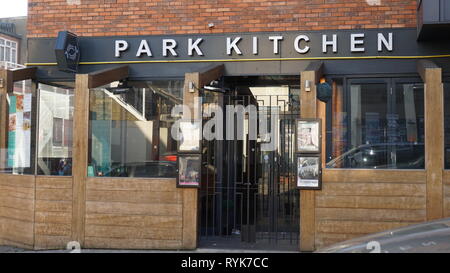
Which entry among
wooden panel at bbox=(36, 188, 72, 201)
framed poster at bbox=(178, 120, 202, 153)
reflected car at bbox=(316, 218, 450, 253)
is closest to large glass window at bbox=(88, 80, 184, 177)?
framed poster at bbox=(178, 120, 202, 153)

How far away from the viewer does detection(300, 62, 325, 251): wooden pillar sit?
741 cm

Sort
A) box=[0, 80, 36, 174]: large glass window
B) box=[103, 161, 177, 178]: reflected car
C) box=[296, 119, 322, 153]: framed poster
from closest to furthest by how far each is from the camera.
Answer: box=[296, 119, 322, 153]: framed poster
box=[103, 161, 177, 178]: reflected car
box=[0, 80, 36, 174]: large glass window

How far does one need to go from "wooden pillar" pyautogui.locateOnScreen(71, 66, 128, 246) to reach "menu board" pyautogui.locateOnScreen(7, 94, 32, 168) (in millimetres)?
987

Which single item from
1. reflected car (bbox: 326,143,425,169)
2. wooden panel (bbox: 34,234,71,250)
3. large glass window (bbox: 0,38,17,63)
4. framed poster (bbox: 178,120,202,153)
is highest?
large glass window (bbox: 0,38,17,63)

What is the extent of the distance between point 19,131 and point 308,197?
4.94 metres

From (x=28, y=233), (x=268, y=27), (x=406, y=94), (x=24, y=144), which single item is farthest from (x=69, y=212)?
Answer: (x=406, y=94)

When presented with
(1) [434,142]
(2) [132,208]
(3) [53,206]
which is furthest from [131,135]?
(1) [434,142]

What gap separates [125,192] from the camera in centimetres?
778

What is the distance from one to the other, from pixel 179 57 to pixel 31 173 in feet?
10.2

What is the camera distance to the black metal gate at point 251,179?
8172mm

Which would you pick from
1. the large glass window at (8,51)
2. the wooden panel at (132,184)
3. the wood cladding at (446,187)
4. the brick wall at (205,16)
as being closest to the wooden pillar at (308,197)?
the brick wall at (205,16)

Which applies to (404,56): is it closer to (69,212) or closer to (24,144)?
(69,212)

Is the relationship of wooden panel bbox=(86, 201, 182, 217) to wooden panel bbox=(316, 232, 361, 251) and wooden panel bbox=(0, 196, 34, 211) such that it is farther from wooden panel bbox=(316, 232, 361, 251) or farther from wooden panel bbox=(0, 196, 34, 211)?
wooden panel bbox=(316, 232, 361, 251)

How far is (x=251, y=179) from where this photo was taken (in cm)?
865
